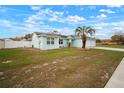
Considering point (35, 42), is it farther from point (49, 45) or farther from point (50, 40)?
point (50, 40)

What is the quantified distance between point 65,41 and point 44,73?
15.1 metres

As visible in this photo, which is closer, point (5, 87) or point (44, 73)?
point (5, 87)

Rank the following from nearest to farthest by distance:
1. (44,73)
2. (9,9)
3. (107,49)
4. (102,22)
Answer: (44,73), (9,9), (102,22), (107,49)

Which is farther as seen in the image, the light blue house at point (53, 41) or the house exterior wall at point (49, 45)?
the house exterior wall at point (49, 45)

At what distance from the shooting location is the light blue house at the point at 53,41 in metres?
18.6

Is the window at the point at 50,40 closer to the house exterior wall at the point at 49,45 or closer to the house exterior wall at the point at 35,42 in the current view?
the house exterior wall at the point at 49,45

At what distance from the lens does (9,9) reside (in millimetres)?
11016

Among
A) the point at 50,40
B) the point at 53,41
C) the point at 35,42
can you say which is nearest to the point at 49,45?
the point at 50,40

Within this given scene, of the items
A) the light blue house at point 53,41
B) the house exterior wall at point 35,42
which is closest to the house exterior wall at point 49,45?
the light blue house at point 53,41

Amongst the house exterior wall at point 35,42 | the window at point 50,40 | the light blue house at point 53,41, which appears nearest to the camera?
the light blue house at point 53,41

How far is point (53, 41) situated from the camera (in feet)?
67.9

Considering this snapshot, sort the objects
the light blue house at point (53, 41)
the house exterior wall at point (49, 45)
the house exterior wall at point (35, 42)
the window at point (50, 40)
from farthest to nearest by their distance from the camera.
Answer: the window at point (50, 40), the house exterior wall at point (49, 45), the house exterior wall at point (35, 42), the light blue house at point (53, 41)
